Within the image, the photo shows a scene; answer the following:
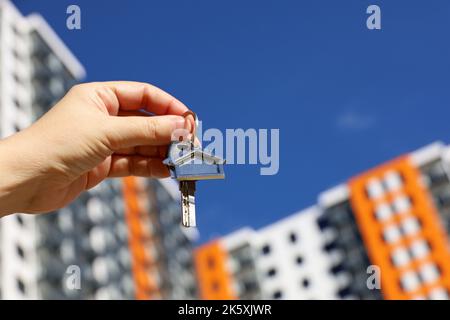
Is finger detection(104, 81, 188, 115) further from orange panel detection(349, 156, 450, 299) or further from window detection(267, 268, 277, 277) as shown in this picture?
window detection(267, 268, 277, 277)

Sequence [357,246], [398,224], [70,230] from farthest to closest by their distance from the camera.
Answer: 1. [357,246]
2. [398,224]
3. [70,230]

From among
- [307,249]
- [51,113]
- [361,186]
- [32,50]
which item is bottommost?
[51,113]

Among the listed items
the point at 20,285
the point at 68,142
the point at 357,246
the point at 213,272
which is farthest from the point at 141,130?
the point at 213,272

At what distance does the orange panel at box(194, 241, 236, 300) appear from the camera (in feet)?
289

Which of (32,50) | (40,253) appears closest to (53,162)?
(40,253)

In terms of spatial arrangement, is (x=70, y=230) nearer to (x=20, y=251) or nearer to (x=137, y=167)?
(x=20, y=251)

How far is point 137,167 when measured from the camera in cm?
448

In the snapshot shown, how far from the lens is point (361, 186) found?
261 ft

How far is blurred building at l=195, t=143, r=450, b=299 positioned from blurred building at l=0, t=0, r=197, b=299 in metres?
7.40

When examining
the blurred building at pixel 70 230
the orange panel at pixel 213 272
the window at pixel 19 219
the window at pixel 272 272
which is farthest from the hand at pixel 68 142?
the orange panel at pixel 213 272

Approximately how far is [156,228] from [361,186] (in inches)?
1049

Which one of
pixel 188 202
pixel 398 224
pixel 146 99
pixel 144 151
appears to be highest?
pixel 398 224

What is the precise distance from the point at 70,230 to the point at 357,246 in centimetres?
3805

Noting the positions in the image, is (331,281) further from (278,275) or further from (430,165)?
(430,165)
